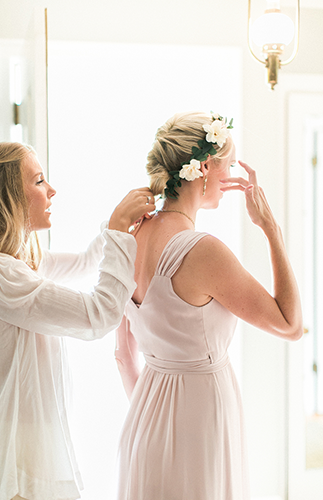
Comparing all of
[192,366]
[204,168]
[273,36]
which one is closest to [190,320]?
[192,366]

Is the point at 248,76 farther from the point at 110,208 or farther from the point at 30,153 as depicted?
the point at 30,153

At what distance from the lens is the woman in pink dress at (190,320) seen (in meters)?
1.09

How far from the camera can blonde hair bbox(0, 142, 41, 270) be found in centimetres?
113

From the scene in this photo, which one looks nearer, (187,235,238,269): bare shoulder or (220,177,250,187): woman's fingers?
(187,235,238,269): bare shoulder

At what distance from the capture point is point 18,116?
1.59m

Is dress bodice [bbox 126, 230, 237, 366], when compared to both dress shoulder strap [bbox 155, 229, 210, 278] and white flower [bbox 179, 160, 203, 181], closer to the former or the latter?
dress shoulder strap [bbox 155, 229, 210, 278]

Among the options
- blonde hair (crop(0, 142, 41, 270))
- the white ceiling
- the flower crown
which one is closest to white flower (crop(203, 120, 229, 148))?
the flower crown

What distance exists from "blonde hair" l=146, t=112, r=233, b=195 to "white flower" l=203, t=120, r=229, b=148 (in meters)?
0.02

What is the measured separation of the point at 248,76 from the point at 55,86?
3.04ft

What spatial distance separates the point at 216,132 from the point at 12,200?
537 millimetres

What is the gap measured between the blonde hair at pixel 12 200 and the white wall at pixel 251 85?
3.68 feet

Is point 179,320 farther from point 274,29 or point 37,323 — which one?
point 274,29

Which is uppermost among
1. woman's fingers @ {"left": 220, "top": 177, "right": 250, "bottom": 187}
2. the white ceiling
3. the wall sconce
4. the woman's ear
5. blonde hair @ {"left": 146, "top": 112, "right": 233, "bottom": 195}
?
the white ceiling

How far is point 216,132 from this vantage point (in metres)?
1.15
